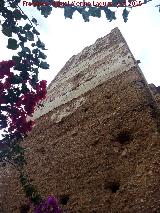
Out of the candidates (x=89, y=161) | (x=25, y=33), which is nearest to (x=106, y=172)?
(x=89, y=161)

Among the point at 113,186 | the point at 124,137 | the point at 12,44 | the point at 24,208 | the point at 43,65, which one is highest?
the point at 12,44

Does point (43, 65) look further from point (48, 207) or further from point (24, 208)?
point (24, 208)

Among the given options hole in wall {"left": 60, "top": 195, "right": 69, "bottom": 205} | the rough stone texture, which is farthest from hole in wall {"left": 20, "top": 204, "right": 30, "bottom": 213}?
hole in wall {"left": 60, "top": 195, "right": 69, "bottom": 205}

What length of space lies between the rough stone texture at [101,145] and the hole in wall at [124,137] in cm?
1

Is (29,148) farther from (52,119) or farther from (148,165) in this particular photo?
(148,165)

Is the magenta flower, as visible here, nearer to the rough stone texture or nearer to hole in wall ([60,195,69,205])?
the rough stone texture

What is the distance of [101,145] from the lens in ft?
15.1

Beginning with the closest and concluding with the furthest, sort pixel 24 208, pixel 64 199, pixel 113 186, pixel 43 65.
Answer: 1. pixel 43 65
2. pixel 113 186
3. pixel 64 199
4. pixel 24 208

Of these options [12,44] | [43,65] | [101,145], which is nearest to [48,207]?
[101,145]

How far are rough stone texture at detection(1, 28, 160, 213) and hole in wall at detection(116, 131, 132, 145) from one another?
0.04 ft

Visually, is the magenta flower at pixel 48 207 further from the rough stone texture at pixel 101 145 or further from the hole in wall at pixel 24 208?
the hole in wall at pixel 24 208

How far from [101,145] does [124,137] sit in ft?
0.98

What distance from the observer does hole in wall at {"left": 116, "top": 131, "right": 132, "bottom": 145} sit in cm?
440

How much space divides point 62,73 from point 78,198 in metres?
4.12
